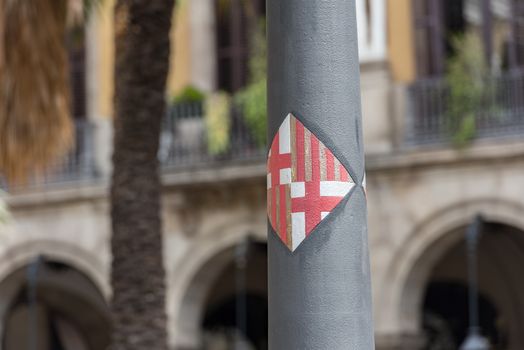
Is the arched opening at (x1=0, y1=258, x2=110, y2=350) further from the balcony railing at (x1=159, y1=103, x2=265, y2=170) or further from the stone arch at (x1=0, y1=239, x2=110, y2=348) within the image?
the balcony railing at (x1=159, y1=103, x2=265, y2=170)

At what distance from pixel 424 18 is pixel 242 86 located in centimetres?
265

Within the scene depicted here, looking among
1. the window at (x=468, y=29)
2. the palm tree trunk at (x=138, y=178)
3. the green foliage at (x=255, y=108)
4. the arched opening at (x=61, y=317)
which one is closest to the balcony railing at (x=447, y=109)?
the window at (x=468, y=29)

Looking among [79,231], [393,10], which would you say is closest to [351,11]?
[393,10]

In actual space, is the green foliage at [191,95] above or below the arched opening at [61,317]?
above

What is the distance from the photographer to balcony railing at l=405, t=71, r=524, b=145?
14.6 meters

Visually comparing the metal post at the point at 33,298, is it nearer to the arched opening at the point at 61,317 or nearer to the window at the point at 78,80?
the arched opening at the point at 61,317

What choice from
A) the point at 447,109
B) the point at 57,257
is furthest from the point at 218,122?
the point at 57,257

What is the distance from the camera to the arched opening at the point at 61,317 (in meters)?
18.4

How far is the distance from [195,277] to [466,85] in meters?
4.28

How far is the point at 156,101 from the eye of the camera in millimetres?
9766

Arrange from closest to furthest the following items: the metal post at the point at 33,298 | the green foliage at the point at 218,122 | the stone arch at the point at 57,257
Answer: the green foliage at the point at 218,122
the stone arch at the point at 57,257
the metal post at the point at 33,298

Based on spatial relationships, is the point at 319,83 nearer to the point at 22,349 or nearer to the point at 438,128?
the point at 438,128

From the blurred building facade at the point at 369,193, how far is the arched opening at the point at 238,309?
3 cm

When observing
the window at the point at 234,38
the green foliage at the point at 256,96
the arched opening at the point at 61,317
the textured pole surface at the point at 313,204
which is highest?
the window at the point at 234,38
